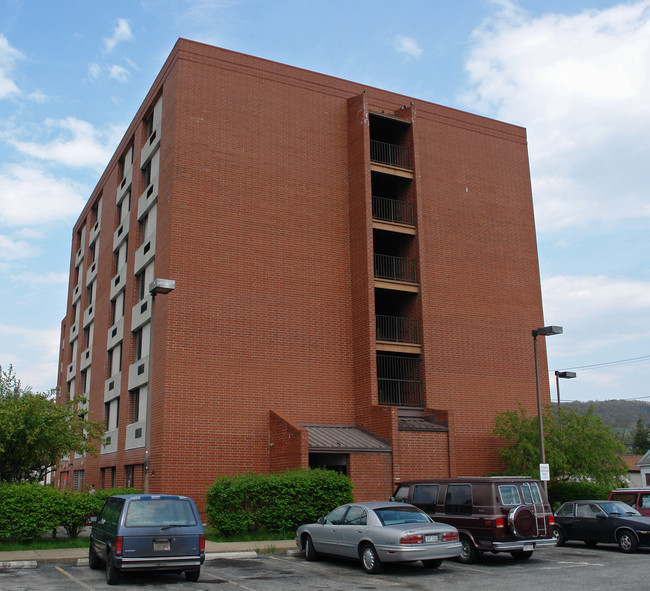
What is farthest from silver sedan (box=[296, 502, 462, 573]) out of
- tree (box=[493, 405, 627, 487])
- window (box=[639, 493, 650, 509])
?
tree (box=[493, 405, 627, 487])

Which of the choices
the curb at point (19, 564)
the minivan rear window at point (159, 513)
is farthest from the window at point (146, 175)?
the minivan rear window at point (159, 513)

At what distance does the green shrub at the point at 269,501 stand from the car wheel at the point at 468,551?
5.99 m

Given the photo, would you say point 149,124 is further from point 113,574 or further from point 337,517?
point 113,574

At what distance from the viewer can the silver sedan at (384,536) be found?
13.7 meters

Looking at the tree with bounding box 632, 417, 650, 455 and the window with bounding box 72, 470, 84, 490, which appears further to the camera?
the tree with bounding box 632, 417, 650, 455

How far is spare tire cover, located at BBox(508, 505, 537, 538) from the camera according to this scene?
15.1 m

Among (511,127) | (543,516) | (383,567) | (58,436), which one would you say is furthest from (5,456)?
(511,127)

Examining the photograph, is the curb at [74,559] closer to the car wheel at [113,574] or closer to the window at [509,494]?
the car wheel at [113,574]

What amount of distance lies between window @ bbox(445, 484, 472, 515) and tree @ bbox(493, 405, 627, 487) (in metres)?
10.5

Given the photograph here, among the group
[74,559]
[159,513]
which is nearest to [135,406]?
[74,559]

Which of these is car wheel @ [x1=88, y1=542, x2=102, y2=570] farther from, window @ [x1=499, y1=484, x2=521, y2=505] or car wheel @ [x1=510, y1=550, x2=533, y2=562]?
car wheel @ [x1=510, y1=550, x2=533, y2=562]

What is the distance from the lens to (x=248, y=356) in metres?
25.8

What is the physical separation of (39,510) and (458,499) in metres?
11.0

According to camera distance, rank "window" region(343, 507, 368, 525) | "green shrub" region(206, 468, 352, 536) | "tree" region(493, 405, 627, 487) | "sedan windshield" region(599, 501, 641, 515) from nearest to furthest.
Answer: "window" region(343, 507, 368, 525) < "sedan windshield" region(599, 501, 641, 515) < "green shrub" region(206, 468, 352, 536) < "tree" region(493, 405, 627, 487)
